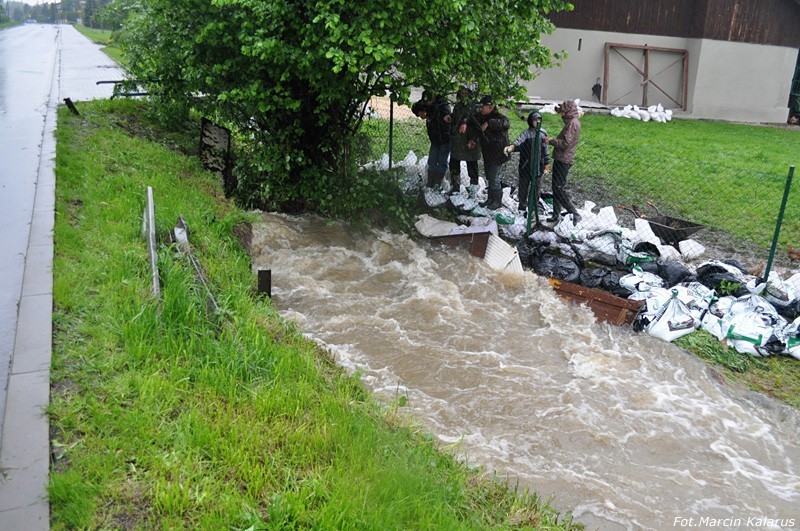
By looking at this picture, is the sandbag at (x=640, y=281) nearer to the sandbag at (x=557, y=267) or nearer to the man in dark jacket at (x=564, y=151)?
the sandbag at (x=557, y=267)

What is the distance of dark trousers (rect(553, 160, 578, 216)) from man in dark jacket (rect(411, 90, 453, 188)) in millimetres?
1776

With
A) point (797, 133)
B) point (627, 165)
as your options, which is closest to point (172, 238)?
point (627, 165)

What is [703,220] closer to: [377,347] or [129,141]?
[377,347]

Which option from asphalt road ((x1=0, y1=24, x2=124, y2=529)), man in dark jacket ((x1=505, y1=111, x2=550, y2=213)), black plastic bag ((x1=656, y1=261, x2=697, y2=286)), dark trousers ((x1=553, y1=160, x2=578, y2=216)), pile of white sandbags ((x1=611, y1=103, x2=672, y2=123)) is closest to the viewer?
asphalt road ((x1=0, y1=24, x2=124, y2=529))

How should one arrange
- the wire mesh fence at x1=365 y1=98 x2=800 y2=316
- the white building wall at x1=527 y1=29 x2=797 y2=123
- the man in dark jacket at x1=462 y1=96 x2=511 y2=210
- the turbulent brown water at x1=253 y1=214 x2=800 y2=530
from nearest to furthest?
1. the turbulent brown water at x1=253 y1=214 x2=800 y2=530
2. the wire mesh fence at x1=365 y1=98 x2=800 y2=316
3. the man in dark jacket at x1=462 y1=96 x2=511 y2=210
4. the white building wall at x1=527 y1=29 x2=797 y2=123

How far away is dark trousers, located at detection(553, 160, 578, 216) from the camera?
32.2ft

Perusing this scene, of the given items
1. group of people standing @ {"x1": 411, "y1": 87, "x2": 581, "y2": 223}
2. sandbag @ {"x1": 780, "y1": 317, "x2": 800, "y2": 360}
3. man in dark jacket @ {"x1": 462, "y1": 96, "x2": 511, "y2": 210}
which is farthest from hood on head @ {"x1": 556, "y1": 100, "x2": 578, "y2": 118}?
sandbag @ {"x1": 780, "y1": 317, "x2": 800, "y2": 360}

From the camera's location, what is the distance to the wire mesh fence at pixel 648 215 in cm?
862

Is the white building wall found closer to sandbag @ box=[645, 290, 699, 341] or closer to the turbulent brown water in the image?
the turbulent brown water

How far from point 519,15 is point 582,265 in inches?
134

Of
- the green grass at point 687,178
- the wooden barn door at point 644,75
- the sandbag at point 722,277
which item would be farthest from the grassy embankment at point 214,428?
the wooden barn door at point 644,75

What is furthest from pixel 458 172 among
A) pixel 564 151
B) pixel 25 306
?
pixel 25 306

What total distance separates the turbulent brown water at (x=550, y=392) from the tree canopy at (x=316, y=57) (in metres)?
1.86

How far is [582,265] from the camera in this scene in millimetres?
8688
